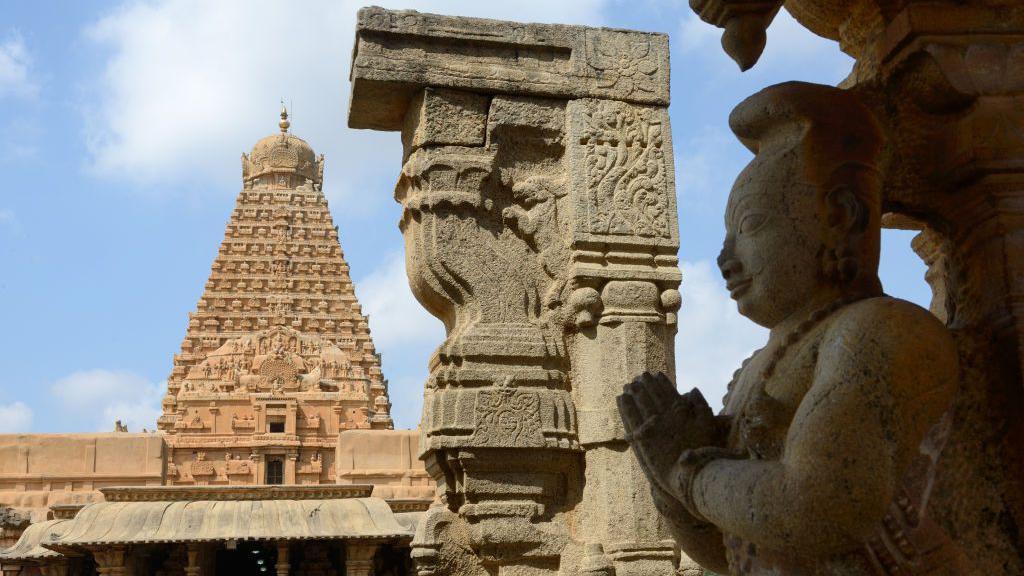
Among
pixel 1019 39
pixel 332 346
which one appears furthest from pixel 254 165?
pixel 1019 39

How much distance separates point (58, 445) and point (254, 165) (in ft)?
63.3

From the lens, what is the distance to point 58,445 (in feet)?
68.6

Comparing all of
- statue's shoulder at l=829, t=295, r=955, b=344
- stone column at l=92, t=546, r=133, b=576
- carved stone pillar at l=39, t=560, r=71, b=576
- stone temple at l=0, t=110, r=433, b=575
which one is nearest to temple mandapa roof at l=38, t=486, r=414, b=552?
stone temple at l=0, t=110, r=433, b=575

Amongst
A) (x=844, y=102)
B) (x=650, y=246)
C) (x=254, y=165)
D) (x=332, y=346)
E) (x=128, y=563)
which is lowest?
(x=128, y=563)

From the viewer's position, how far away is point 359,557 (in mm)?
15398

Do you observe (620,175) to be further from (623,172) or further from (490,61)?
(490,61)

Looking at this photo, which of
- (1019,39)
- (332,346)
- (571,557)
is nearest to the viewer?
(1019,39)

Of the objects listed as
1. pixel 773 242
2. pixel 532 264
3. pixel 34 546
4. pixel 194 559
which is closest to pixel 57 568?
pixel 34 546

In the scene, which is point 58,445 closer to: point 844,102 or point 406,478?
point 406,478

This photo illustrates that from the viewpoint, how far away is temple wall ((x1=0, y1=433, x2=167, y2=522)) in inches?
798

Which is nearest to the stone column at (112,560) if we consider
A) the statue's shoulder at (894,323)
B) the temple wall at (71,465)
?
the temple wall at (71,465)

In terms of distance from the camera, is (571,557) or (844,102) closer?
(844,102)

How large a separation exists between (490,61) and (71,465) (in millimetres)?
18013

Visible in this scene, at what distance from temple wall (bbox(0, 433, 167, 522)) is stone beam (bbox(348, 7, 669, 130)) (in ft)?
55.8
